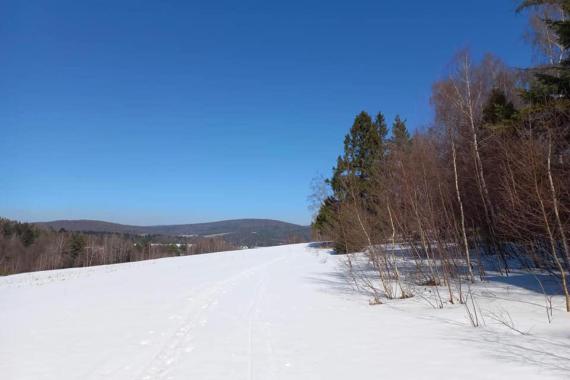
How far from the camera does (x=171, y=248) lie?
78000 mm

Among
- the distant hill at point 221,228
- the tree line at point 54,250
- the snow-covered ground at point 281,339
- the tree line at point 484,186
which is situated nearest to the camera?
the snow-covered ground at point 281,339

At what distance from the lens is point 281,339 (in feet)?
18.8

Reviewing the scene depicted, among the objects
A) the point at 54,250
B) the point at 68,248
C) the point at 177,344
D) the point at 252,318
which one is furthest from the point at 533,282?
the point at 54,250

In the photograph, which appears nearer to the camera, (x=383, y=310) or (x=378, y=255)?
(x=383, y=310)

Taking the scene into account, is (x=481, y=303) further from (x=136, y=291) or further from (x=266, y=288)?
(x=136, y=291)

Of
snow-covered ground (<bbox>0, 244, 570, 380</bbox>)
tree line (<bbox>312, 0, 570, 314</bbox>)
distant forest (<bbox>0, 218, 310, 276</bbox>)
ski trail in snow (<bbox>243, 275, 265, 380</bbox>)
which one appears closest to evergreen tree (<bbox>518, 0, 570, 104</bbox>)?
tree line (<bbox>312, 0, 570, 314</bbox>)

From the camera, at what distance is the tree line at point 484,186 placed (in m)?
7.85

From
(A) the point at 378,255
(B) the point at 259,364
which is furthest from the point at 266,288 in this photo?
(B) the point at 259,364

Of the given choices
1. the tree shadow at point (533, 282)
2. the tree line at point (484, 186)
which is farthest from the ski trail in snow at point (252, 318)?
the tree shadow at point (533, 282)

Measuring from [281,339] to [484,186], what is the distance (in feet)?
34.3

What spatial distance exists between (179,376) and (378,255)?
26.0 ft

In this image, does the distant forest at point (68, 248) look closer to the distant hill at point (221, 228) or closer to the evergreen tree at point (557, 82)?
the distant hill at point (221, 228)

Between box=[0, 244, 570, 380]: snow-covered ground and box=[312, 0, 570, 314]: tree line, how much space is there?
158 cm

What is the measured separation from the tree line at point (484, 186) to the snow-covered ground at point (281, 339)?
62.4 inches
